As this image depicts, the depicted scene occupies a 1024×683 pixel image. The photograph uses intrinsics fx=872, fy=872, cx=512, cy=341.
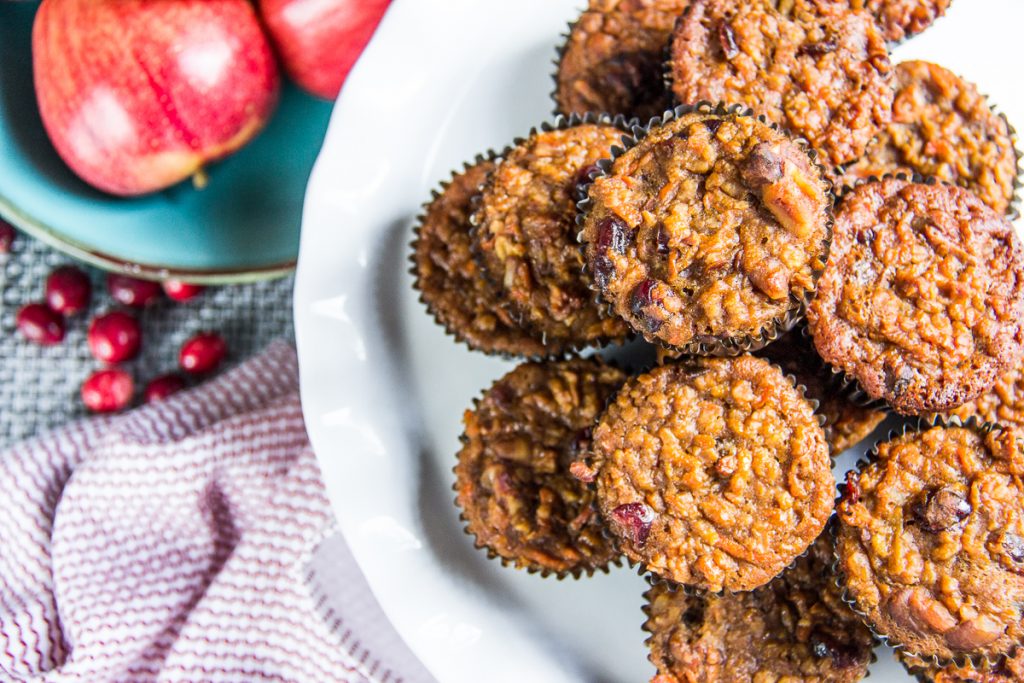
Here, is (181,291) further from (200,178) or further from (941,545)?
(941,545)

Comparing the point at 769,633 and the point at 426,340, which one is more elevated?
the point at 426,340

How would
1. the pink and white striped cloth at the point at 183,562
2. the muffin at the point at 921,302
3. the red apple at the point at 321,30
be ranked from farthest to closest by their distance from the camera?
the pink and white striped cloth at the point at 183,562, the red apple at the point at 321,30, the muffin at the point at 921,302

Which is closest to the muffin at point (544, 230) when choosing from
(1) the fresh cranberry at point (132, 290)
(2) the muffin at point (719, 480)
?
(2) the muffin at point (719, 480)

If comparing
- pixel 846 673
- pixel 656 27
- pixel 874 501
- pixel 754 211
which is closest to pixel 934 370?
pixel 874 501

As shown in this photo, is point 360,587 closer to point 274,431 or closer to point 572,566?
point 274,431

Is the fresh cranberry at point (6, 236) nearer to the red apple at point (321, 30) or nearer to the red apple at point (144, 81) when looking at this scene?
the red apple at point (144, 81)

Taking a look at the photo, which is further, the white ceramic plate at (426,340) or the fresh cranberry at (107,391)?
the fresh cranberry at (107,391)

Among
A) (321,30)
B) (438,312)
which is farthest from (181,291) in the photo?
(438,312)
